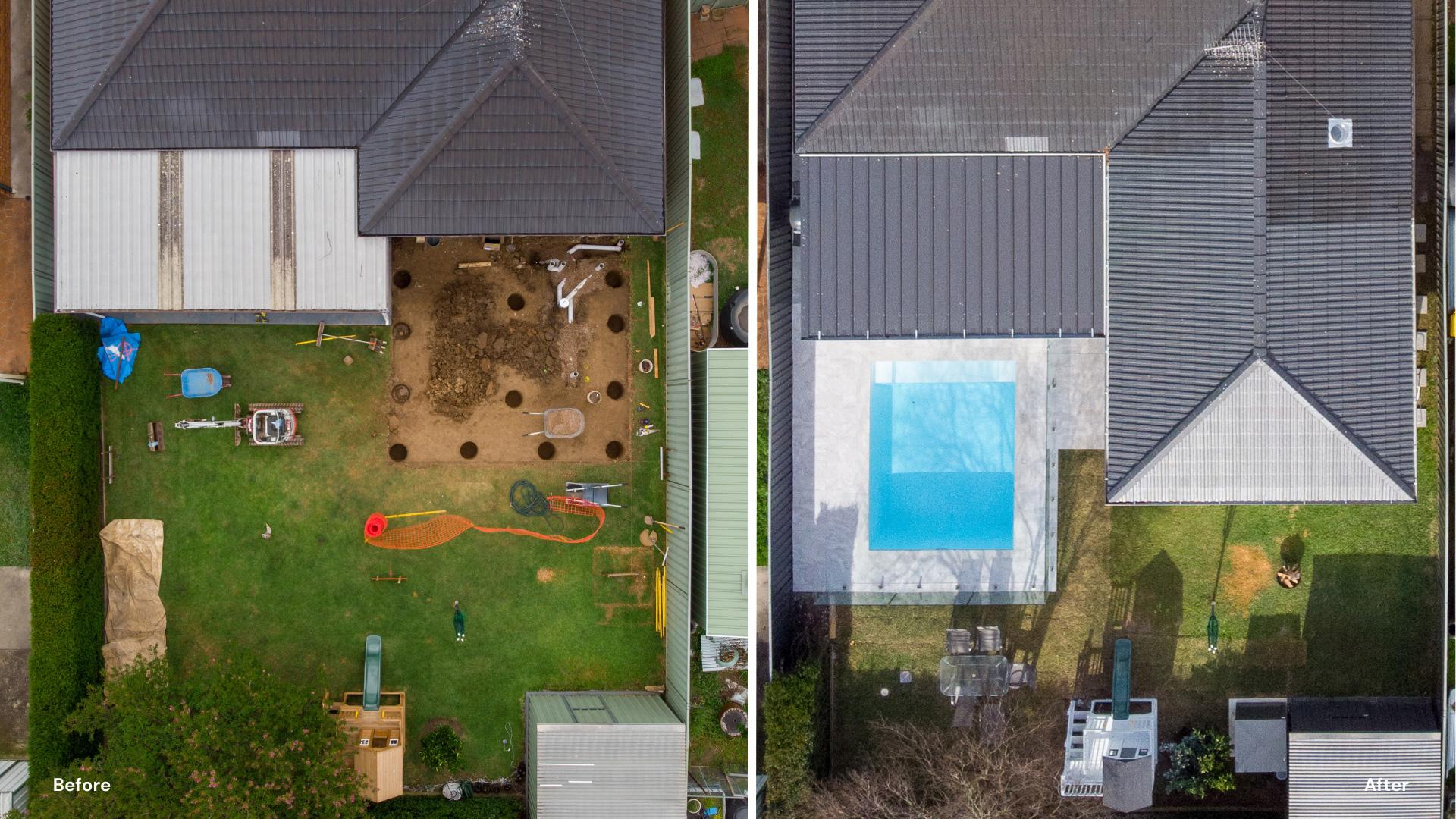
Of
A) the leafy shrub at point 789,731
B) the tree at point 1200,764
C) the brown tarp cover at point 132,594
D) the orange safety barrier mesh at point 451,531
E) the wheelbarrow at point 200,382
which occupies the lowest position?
the tree at point 1200,764

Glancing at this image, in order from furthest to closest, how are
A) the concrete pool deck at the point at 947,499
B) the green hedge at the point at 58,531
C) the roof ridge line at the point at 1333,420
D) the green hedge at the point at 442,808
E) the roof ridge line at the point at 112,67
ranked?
1. the concrete pool deck at the point at 947,499
2. the green hedge at the point at 442,808
3. the green hedge at the point at 58,531
4. the roof ridge line at the point at 112,67
5. the roof ridge line at the point at 1333,420

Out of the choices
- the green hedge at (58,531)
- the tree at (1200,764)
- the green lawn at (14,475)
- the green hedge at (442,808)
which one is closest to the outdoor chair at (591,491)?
the green hedge at (442,808)

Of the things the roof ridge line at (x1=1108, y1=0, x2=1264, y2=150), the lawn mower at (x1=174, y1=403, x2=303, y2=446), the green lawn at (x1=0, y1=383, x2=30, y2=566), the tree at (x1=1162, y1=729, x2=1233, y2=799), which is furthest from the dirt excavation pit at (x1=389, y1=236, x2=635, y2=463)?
the tree at (x1=1162, y1=729, x2=1233, y2=799)

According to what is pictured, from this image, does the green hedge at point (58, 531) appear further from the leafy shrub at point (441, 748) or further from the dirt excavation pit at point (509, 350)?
the leafy shrub at point (441, 748)

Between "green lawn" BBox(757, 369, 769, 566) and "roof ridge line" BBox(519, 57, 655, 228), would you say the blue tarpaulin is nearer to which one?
"roof ridge line" BBox(519, 57, 655, 228)

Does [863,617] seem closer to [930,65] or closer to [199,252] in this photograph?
[930,65]
